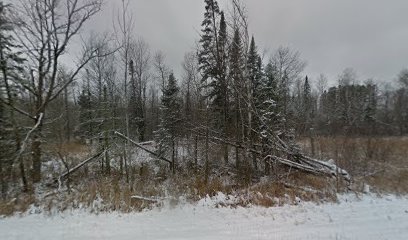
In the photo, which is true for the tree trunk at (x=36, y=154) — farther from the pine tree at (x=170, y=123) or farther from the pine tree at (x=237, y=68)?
the pine tree at (x=237, y=68)

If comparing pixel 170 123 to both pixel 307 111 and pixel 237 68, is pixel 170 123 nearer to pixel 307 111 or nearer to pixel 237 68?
pixel 237 68

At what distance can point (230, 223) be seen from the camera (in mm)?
6156

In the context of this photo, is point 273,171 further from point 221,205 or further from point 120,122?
point 120,122

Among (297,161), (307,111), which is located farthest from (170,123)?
(307,111)

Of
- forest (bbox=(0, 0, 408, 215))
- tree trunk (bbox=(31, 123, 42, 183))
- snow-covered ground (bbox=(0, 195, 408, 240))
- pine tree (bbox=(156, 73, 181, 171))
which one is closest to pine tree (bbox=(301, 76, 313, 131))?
forest (bbox=(0, 0, 408, 215))

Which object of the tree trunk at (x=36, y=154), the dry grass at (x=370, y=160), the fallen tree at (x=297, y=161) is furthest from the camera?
the tree trunk at (x=36, y=154)

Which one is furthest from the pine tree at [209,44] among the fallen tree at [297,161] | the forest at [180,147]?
the fallen tree at [297,161]

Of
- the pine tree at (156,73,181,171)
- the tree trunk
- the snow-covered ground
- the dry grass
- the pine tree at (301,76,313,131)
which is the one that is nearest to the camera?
the snow-covered ground

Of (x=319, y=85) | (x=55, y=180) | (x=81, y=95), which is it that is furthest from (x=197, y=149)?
(x=319, y=85)

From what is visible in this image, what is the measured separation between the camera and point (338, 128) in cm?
1831

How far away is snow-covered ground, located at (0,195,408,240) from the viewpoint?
539 centimetres

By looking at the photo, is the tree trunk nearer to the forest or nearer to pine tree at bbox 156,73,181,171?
the forest

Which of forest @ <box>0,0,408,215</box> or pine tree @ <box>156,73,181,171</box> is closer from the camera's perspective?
forest @ <box>0,0,408,215</box>

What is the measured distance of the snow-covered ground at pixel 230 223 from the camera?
539 centimetres
